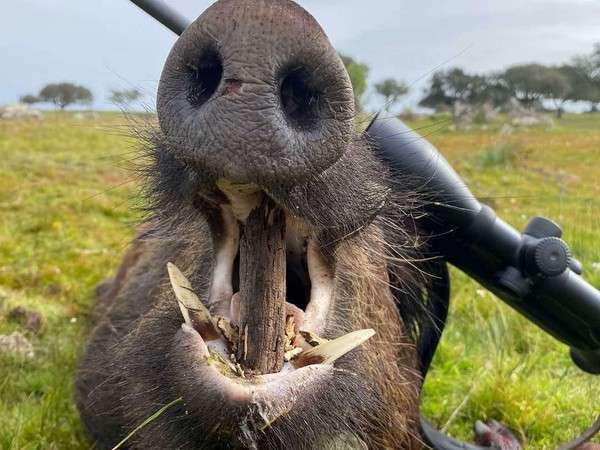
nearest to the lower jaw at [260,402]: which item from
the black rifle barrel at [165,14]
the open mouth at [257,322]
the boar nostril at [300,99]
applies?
the open mouth at [257,322]

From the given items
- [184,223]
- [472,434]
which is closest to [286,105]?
[184,223]

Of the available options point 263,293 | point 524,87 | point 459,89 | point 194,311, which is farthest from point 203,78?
point 524,87

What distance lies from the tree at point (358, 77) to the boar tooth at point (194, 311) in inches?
28.4

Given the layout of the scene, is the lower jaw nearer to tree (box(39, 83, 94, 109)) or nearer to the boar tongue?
the boar tongue

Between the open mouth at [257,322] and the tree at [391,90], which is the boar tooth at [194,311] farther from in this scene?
the tree at [391,90]

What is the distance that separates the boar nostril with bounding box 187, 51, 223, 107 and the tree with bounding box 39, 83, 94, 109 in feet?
4.26

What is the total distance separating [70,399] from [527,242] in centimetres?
248

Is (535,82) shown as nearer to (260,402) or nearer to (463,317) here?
(260,402)

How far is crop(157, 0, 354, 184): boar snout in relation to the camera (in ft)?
5.16

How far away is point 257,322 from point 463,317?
12.1ft

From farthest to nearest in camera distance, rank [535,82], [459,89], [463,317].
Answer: [463,317]
[535,82]
[459,89]

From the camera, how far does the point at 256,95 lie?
5.13ft

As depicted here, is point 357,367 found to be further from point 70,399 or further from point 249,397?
point 70,399

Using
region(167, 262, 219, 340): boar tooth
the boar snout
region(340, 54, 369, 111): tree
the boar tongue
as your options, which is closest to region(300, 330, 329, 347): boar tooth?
the boar tongue
